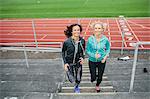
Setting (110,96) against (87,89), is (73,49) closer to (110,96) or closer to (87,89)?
(87,89)

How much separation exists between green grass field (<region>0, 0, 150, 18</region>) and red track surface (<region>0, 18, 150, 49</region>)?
8.26 ft

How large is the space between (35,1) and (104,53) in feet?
70.6

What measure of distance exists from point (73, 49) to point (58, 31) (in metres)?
9.24

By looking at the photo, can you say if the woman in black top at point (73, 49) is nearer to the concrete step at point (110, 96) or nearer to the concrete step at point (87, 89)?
the concrete step at point (87, 89)

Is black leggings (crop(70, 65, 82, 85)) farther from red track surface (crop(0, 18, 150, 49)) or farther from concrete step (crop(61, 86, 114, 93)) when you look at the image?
red track surface (crop(0, 18, 150, 49))

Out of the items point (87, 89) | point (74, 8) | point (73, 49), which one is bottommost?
point (87, 89)

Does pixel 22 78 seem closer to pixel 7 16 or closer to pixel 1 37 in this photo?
pixel 1 37

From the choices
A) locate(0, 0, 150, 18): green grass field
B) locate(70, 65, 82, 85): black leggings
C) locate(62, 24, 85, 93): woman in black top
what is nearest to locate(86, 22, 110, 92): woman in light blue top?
locate(62, 24, 85, 93): woman in black top

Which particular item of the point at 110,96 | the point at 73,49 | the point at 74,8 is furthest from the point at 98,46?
the point at 74,8

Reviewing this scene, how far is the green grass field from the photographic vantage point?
18.2m

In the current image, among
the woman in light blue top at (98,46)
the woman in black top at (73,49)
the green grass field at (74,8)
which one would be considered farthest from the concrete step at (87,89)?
the green grass field at (74,8)

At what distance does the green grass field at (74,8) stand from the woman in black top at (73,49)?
1335cm

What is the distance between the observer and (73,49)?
14.4 ft

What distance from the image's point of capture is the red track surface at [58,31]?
11.8 meters
